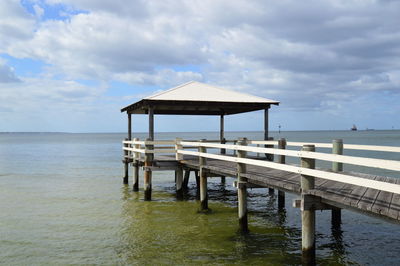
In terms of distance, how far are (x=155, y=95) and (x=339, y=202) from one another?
10.9 m

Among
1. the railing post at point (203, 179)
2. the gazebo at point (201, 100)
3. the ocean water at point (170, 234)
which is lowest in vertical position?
the ocean water at point (170, 234)

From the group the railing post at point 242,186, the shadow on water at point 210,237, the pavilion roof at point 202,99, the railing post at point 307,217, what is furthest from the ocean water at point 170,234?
the pavilion roof at point 202,99

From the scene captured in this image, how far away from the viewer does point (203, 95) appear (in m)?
16.9

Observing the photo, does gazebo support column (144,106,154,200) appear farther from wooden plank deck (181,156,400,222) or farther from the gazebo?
wooden plank deck (181,156,400,222)

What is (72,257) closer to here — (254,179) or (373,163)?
(254,179)

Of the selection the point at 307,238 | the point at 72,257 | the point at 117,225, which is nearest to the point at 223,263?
the point at 307,238

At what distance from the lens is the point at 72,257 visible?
9.24m

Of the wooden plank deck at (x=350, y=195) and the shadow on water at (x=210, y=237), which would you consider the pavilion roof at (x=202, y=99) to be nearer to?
the shadow on water at (x=210, y=237)

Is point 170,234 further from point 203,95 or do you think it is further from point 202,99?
point 203,95

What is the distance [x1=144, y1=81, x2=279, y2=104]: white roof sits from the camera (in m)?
16.2

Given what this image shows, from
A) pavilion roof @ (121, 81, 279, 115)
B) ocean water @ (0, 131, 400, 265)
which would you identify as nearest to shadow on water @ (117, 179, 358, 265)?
ocean water @ (0, 131, 400, 265)

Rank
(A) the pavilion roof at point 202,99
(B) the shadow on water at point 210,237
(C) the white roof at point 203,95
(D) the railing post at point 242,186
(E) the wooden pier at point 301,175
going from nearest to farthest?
(E) the wooden pier at point 301,175 < (B) the shadow on water at point 210,237 < (D) the railing post at point 242,186 < (A) the pavilion roof at point 202,99 < (C) the white roof at point 203,95

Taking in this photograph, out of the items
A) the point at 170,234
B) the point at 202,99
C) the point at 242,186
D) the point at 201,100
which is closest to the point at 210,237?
the point at 170,234

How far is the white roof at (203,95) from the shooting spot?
637 inches
